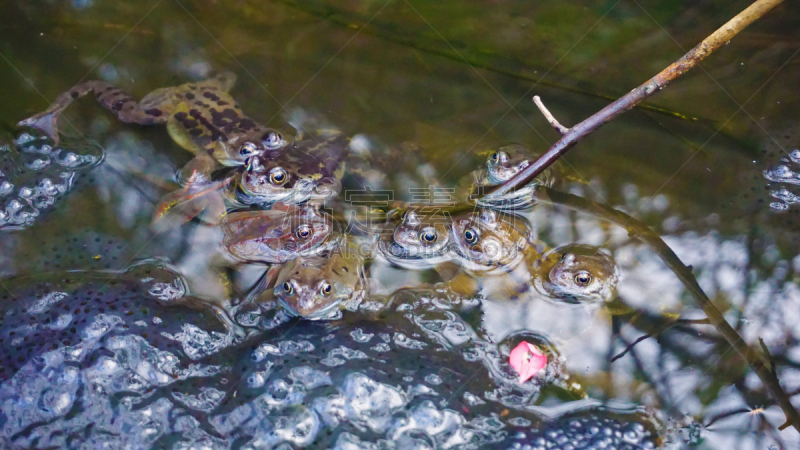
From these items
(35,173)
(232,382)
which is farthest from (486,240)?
(35,173)

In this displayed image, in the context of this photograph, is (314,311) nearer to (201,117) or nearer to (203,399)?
(203,399)

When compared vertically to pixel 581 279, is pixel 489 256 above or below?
below

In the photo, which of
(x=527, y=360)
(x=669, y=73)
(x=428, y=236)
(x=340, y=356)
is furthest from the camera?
(x=428, y=236)

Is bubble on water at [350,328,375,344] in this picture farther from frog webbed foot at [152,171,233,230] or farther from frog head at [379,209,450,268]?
frog webbed foot at [152,171,233,230]

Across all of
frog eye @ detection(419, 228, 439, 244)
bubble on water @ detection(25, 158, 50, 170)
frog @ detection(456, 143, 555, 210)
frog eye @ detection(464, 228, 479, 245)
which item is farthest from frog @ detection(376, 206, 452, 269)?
bubble on water @ detection(25, 158, 50, 170)

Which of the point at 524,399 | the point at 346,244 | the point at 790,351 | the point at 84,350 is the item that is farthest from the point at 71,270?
the point at 790,351

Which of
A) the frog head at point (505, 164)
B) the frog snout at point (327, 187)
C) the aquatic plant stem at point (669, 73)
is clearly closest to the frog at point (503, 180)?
the frog head at point (505, 164)

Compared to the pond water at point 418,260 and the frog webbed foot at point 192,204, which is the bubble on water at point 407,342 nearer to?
the pond water at point 418,260

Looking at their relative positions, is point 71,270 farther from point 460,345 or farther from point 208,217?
point 460,345
